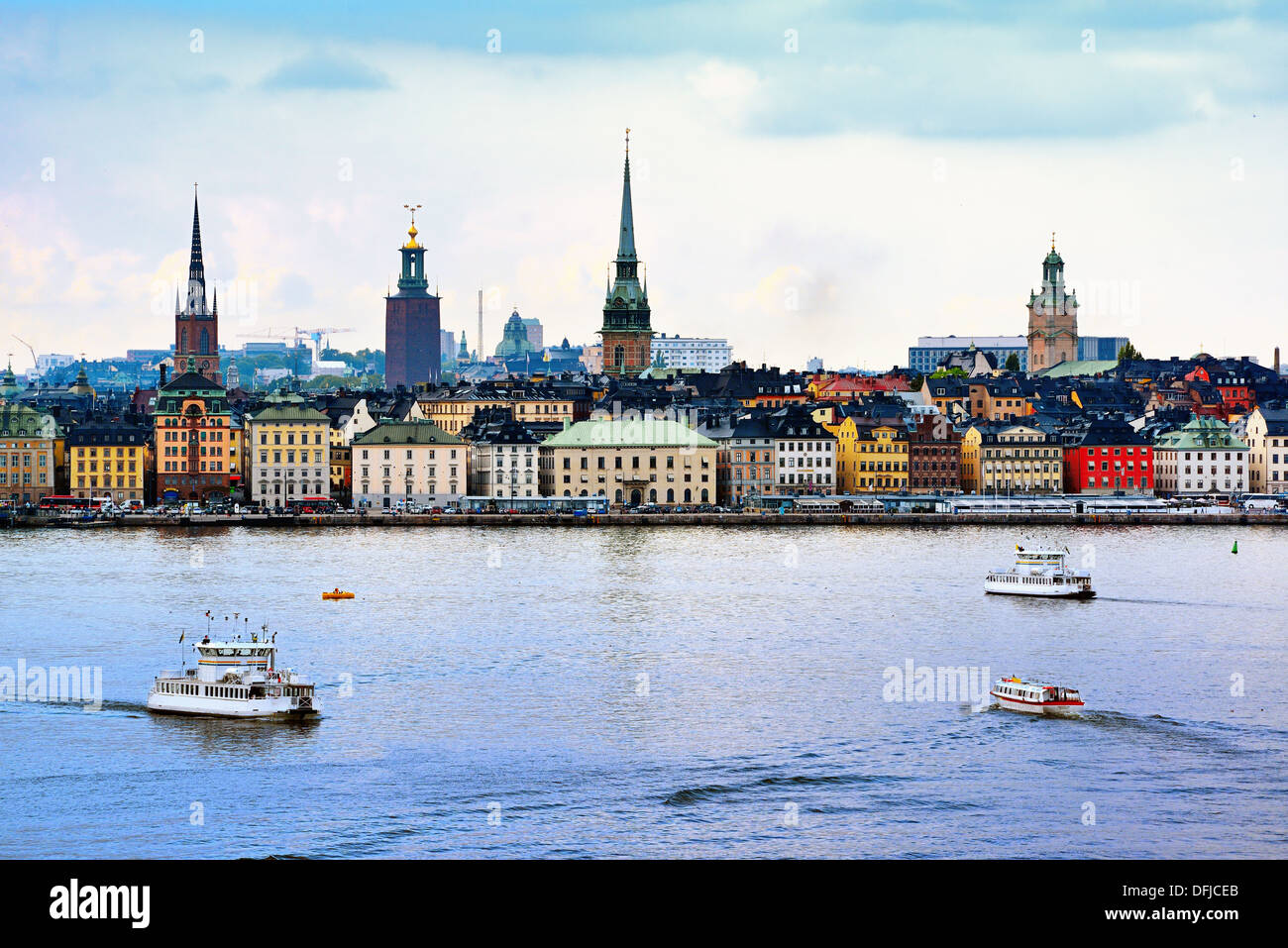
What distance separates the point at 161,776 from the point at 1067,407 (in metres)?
64.9

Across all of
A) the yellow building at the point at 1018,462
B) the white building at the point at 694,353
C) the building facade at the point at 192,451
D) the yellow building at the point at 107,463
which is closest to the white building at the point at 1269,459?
the yellow building at the point at 1018,462

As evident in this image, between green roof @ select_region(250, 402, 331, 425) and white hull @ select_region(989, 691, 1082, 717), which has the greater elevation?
green roof @ select_region(250, 402, 331, 425)

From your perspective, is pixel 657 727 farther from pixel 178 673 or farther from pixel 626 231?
pixel 626 231

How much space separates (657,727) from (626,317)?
7877 cm

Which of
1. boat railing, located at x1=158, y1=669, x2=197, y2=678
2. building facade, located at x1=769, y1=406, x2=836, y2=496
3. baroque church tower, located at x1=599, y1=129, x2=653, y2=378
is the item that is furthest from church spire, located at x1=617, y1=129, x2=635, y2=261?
boat railing, located at x1=158, y1=669, x2=197, y2=678

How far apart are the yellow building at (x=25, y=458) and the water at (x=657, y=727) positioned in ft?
81.8

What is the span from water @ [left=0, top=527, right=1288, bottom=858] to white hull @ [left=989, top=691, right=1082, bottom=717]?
32cm

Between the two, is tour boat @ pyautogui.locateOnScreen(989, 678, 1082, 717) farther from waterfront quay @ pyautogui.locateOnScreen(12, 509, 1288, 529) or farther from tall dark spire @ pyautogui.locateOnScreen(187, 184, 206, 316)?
tall dark spire @ pyautogui.locateOnScreen(187, 184, 206, 316)

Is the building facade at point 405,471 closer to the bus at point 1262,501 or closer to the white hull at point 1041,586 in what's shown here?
the bus at point 1262,501

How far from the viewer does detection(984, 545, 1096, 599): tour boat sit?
3212 cm

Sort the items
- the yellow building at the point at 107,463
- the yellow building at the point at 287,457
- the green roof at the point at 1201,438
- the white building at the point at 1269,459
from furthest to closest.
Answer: the white building at the point at 1269,459 → the green roof at the point at 1201,438 → the yellow building at the point at 287,457 → the yellow building at the point at 107,463

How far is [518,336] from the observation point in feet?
554

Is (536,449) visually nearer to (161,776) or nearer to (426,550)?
(426,550)
